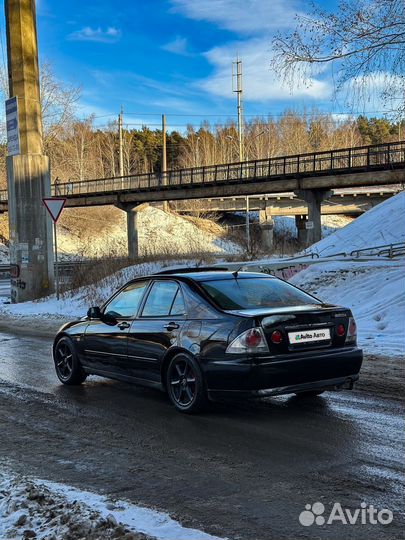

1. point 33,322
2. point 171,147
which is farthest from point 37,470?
point 171,147

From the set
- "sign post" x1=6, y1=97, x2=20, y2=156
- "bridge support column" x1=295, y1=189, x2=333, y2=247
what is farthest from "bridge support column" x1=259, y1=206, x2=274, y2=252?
"sign post" x1=6, y1=97, x2=20, y2=156

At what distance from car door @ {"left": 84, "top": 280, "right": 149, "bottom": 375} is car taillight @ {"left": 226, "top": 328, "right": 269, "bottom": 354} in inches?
72.6

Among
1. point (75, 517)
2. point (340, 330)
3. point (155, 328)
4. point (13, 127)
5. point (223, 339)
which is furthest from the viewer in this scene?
point (13, 127)

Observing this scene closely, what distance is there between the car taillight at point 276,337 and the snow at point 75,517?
2.35 metres

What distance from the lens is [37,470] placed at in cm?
485

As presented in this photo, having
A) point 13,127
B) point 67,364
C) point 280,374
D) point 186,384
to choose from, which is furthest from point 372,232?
point 280,374

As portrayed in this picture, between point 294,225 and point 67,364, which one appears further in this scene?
point 294,225

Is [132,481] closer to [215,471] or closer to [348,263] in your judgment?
[215,471]

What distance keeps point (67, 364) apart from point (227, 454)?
390cm

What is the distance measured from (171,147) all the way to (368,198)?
59.8 meters

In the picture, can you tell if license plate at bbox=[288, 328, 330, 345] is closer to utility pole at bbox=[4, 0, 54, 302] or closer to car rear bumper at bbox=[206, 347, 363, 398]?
car rear bumper at bbox=[206, 347, 363, 398]

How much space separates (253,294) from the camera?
6.68 metres

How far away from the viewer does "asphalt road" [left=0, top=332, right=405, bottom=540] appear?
3.95 metres

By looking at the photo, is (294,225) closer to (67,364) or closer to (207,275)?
(67,364)
